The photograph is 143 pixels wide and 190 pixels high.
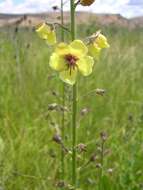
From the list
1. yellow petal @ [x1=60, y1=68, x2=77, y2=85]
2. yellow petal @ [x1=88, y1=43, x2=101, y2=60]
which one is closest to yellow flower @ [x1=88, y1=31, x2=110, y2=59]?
yellow petal @ [x1=88, y1=43, x2=101, y2=60]

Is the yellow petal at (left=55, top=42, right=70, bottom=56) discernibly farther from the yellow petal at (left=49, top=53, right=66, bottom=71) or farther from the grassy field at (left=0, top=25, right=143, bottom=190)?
the grassy field at (left=0, top=25, right=143, bottom=190)

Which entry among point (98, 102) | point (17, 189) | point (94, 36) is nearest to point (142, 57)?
point (98, 102)

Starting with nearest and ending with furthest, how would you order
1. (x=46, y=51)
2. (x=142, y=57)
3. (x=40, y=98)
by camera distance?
1. (x=40, y=98)
2. (x=46, y=51)
3. (x=142, y=57)

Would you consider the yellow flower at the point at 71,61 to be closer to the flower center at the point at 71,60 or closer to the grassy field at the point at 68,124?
the flower center at the point at 71,60

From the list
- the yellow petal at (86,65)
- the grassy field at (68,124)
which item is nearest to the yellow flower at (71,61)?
the yellow petal at (86,65)

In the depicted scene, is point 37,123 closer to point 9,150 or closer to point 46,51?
point 9,150
